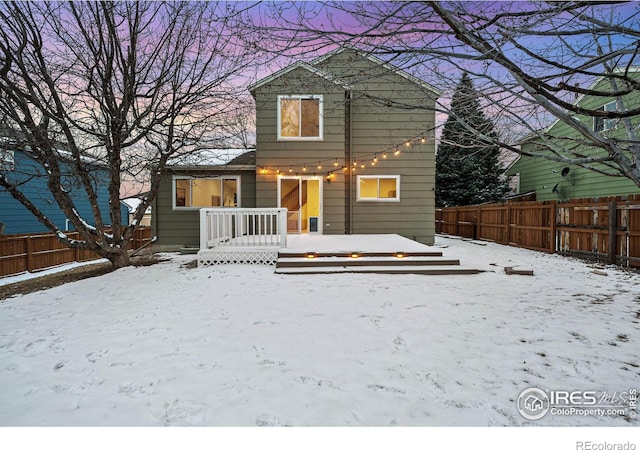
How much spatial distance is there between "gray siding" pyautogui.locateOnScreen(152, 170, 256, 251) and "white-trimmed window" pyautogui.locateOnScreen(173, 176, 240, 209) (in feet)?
0.58

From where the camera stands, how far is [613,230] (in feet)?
24.5

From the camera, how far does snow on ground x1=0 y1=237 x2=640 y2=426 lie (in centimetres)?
215

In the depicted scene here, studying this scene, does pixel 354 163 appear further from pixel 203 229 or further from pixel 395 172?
pixel 203 229

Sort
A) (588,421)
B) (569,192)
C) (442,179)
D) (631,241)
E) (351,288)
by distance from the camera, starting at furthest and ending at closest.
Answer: (442,179), (569,192), (631,241), (351,288), (588,421)

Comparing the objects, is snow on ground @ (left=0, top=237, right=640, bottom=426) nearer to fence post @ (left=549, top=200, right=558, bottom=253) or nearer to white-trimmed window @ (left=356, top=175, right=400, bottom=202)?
fence post @ (left=549, top=200, right=558, bottom=253)

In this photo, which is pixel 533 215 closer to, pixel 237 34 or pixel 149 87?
pixel 237 34

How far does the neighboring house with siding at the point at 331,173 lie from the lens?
10641 millimetres

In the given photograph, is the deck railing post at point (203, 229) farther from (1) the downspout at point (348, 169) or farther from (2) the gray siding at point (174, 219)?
(1) the downspout at point (348, 169)

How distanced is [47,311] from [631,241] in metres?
11.1

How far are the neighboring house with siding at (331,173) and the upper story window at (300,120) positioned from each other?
32 mm

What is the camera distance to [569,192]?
1491 cm

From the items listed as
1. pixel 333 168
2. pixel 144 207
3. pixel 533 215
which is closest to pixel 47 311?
pixel 144 207

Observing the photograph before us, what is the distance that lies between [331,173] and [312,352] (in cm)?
828

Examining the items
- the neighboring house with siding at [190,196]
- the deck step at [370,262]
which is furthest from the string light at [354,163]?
the deck step at [370,262]
